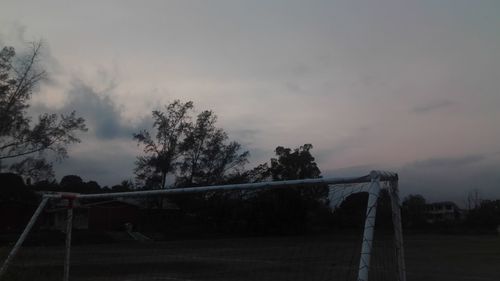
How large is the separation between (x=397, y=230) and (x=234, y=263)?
11.1 metres

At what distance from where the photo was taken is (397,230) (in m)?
6.08

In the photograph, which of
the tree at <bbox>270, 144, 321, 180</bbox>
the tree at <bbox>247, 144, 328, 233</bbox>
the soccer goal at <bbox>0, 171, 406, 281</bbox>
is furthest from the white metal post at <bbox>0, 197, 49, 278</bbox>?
the tree at <bbox>270, 144, 321, 180</bbox>

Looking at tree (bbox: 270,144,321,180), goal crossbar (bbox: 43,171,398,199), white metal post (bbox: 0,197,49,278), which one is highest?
tree (bbox: 270,144,321,180)

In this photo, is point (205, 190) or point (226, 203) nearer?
point (205, 190)

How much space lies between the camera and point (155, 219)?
11.4m

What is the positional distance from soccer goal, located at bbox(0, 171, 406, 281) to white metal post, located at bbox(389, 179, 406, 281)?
0.01m

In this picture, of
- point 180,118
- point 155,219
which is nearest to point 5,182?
point 180,118

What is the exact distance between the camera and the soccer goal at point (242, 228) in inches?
257

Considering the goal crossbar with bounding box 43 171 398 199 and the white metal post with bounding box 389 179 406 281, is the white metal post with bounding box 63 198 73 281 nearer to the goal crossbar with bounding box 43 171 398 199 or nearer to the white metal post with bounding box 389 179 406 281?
Result: the goal crossbar with bounding box 43 171 398 199

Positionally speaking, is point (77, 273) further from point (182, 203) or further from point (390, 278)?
point (390, 278)

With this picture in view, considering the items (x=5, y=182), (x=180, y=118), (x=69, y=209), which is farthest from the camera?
(x=180, y=118)

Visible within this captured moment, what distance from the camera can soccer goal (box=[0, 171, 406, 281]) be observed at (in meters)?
6.53

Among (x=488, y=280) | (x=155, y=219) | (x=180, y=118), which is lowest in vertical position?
(x=488, y=280)

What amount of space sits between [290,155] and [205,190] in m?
63.3
